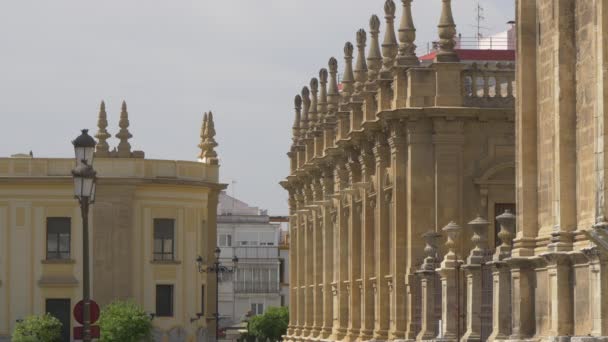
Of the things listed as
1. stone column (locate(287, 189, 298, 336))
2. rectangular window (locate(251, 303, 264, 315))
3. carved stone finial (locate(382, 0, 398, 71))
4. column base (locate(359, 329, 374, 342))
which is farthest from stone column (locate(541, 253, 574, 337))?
rectangular window (locate(251, 303, 264, 315))

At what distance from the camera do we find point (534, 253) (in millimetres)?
30266

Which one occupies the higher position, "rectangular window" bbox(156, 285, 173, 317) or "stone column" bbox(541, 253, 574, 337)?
"rectangular window" bbox(156, 285, 173, 317)

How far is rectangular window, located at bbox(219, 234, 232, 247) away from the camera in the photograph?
125 m

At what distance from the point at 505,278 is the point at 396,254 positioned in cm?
1405

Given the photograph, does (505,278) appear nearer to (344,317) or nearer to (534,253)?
(534,253)

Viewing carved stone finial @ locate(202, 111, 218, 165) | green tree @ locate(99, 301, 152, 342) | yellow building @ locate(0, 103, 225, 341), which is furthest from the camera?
carved stone finial @ locate(202, 111, 218, 165)

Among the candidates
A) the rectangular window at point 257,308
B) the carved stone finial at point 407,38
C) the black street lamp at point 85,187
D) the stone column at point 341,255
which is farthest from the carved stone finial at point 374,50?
the rectangular window at point 257,308

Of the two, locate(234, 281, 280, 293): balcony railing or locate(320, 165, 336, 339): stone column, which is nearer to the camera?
locate(320, 165, 336, 339): stone column

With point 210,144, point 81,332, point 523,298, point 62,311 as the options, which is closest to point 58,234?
point 62,311

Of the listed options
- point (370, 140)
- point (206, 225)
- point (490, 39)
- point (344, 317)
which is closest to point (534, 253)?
point (370, 140)

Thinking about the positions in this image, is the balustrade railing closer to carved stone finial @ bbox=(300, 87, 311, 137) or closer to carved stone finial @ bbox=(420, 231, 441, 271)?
carved stone finial @ bbox=(420, 231, 441, 271)

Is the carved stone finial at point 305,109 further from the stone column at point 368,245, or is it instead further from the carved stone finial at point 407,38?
the carved stone finial at point 407,38

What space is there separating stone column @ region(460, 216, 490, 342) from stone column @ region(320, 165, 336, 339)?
23.3 metres

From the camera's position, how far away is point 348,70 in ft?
193
